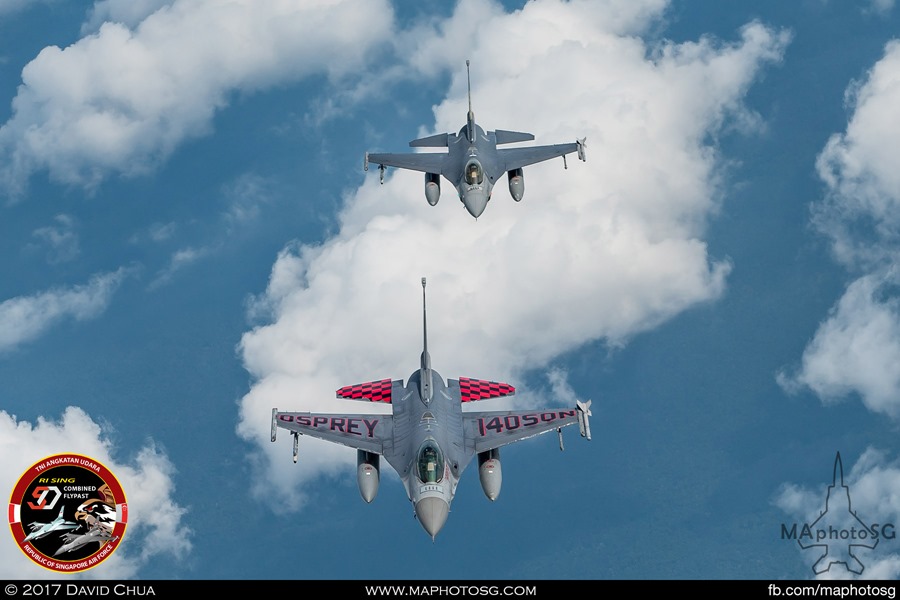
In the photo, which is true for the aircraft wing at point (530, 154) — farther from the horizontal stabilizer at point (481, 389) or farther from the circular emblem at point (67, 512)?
the circular emblem at point (67, 512)

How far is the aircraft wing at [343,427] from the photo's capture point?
7650 centimetres

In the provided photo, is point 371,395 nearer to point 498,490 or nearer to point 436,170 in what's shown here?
point 498,490

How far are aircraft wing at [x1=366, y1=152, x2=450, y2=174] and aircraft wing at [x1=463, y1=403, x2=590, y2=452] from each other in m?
26.6

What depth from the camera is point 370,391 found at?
273ft

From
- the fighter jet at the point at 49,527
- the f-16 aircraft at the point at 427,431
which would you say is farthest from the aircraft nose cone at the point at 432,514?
the fighter jet at the point at 49,527

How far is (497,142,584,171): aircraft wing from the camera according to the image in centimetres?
9562

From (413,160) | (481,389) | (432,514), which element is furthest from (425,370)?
(413,160)

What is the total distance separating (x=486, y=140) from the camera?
321 feet

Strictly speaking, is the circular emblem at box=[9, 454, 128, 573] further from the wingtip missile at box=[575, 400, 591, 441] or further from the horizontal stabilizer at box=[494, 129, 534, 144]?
the horizontal stabilizer at box=[494, 129, 534, 144]

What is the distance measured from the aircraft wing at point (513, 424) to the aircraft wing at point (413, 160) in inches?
1049

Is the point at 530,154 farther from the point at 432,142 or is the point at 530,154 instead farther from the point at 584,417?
the point at 584,417

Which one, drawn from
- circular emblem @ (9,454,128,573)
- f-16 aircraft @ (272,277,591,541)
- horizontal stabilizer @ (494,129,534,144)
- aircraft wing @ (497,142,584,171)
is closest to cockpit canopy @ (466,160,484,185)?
aircraft wing @ (497,142,584,171)

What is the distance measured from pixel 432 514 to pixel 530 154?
3813 cm
